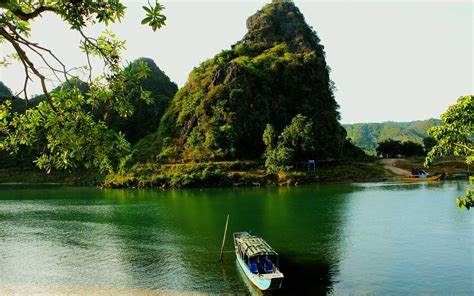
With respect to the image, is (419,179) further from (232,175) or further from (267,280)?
(267,280)

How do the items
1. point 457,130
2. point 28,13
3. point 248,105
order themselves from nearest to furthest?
1. point 28,13
2. point 457,130
3. point 248,105

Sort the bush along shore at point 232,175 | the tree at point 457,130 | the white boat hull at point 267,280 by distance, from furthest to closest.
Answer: the bush along shore at point 232,175
the white boat hull at point 267,280
the tree at point 457,130

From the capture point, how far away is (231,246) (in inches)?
1470

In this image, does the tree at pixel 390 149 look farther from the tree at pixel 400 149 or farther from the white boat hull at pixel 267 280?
the white boat hull at pixel 267 280

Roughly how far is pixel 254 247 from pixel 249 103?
327 ft

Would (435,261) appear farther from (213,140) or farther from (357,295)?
(213,140)

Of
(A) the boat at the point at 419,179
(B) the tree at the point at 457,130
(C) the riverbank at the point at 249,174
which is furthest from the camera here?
(C) the riverbank at the point at 249,174

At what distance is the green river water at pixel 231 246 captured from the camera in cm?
2727

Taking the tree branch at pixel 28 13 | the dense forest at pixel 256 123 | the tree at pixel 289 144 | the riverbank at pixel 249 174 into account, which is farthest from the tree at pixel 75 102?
the tree at pixel 289 144

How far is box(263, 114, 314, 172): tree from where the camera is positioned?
10431 centimetres

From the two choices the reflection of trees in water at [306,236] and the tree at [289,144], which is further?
the tree at [289,144]

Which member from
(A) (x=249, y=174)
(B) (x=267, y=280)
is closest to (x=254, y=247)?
(B) (x=267, y=280)

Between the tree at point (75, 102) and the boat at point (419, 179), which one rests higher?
the tree at point (75, 102)

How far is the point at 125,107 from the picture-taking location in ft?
29.9
